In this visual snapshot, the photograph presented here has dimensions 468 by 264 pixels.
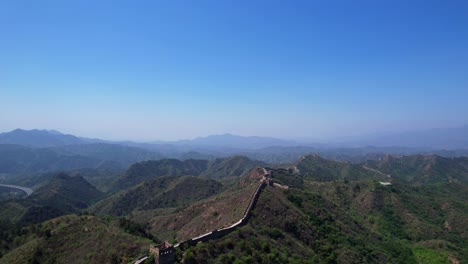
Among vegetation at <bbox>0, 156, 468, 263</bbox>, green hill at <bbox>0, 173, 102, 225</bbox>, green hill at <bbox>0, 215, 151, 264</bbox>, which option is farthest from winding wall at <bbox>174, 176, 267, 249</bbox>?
green hill at <bbox>0, 173, 102, 225</bbox>

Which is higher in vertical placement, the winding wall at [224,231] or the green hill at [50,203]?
the winding wall at [224,231]

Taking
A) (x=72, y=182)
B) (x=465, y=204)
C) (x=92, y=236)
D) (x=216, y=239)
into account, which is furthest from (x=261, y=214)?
(x=72, y=182)

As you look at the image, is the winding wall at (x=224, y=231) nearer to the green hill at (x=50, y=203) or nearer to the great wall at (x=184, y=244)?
the great wall at (x=184, y=244)

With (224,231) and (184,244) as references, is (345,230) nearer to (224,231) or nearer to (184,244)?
(224,231)

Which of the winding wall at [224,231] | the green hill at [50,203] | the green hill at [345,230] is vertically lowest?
the green hill at [50,203]

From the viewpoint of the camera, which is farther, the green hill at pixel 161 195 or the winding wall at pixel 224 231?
the green hill at pixel 161 195

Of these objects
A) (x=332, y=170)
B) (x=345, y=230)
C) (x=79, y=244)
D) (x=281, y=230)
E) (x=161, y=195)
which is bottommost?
(x=161, y=195)

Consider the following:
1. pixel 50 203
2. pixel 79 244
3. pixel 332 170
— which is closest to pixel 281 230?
pixel 79 244

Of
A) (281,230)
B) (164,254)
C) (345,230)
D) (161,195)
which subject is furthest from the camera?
(161,195)

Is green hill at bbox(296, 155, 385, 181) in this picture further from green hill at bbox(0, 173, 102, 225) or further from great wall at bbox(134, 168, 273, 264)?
great wall at bbox(134, 168, 273, 264)

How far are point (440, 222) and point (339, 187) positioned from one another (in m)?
27.6

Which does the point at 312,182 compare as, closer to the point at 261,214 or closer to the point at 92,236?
the point at 261,214

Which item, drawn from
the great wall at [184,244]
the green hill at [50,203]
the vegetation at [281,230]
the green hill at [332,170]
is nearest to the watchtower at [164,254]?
the great wall at [184,244]

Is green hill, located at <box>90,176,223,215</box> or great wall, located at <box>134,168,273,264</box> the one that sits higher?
great wall, located at <box>134,168,273,264</box>
